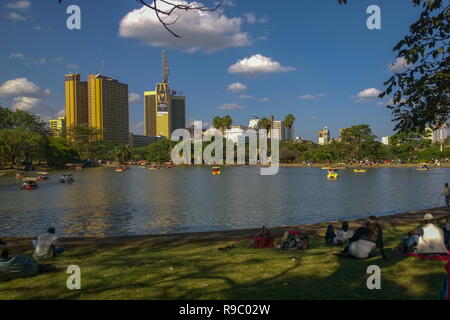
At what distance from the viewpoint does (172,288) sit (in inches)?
324

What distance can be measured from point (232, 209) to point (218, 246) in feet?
56.5

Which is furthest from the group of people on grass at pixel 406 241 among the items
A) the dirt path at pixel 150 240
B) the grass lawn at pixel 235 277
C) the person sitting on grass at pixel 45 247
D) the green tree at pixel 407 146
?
the green tree at pixel 407 146

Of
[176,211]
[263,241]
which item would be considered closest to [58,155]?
[176,211]

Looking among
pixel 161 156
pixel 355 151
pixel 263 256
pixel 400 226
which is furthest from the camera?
pixel 161 156

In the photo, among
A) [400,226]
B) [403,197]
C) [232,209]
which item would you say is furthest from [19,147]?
[400,226]

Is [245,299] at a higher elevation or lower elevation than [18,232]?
higher

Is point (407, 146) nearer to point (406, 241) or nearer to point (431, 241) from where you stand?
point (406, 241)

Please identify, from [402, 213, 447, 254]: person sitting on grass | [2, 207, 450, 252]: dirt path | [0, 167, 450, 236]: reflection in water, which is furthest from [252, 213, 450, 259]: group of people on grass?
[0, 167, 450, 236]: reflection in water

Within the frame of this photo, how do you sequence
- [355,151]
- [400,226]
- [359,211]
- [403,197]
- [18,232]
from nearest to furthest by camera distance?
[400,226] < [18,232] < [359,211] < [403,197] < [355,151]

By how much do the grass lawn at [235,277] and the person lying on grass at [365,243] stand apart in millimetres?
234

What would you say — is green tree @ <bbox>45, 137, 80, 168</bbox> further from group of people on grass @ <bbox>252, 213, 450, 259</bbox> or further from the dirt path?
group of people on grass @ <bbox>252, 213, 450, 259</bbox>

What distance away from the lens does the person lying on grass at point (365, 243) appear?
416 inches

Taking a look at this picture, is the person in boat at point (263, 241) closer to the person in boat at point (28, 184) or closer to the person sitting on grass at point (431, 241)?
the person sitting on grass at point (431, 241)
